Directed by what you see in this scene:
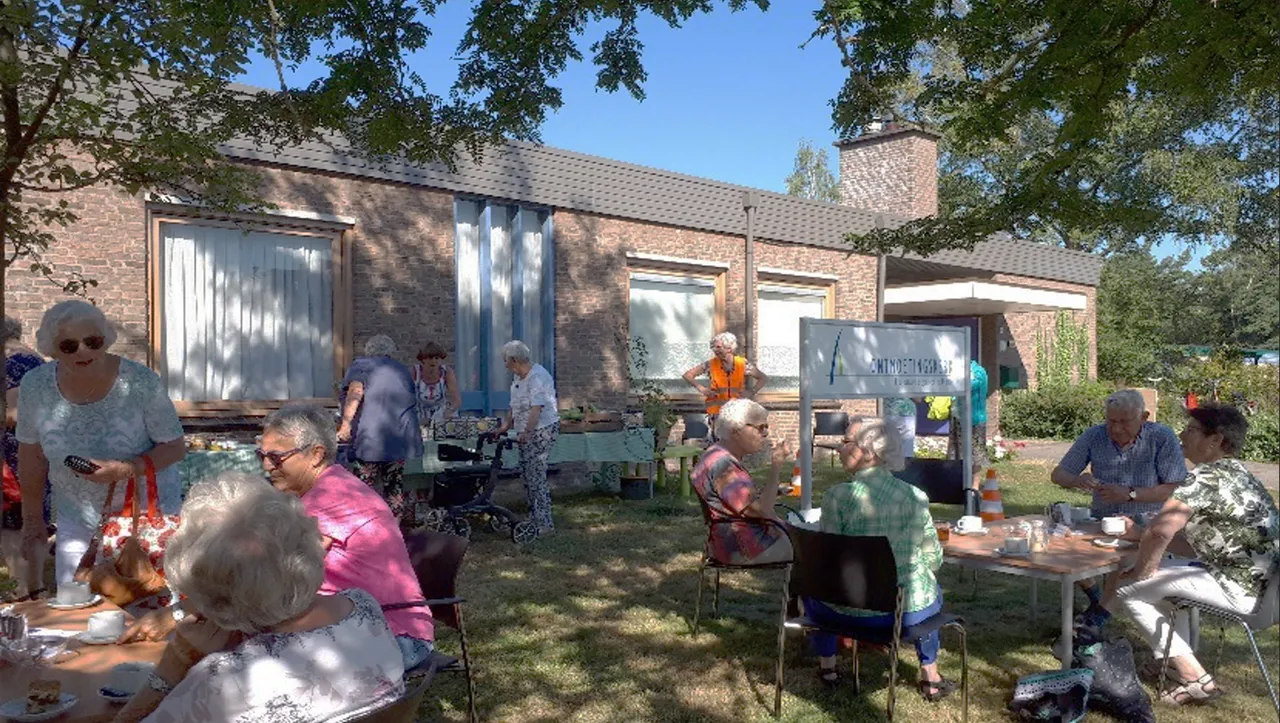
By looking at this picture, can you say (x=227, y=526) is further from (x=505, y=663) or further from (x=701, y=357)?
(x=701, y=357)

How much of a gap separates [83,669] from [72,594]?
0.72 metres

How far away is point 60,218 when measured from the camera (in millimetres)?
4258

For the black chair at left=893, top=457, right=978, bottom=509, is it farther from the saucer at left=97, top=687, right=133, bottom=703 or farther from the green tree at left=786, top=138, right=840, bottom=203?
the green tree at left=786, top=138, right=840, bottom=203

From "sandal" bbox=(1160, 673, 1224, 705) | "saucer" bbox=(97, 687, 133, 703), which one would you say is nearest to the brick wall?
"sandal" bbox=(1160, 673, 1224, 705)

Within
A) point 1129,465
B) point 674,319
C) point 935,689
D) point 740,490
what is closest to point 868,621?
point 935,689

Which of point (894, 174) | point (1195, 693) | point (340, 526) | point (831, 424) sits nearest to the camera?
point (340, 526)

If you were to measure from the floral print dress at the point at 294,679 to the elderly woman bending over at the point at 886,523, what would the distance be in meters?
2.44

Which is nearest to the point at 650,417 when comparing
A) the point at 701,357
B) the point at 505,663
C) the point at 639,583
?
the point at 701,357

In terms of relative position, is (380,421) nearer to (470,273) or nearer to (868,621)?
(868,621)

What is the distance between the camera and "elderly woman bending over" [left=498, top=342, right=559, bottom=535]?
26.4 ft

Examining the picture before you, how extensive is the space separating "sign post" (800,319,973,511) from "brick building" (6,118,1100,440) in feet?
11.7

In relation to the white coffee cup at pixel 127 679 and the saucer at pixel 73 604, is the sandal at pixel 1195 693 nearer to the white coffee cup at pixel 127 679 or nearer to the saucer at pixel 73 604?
the white coffee cup at pixel 127 679

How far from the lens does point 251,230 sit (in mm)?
9188

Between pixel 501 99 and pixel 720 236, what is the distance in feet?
24.7
